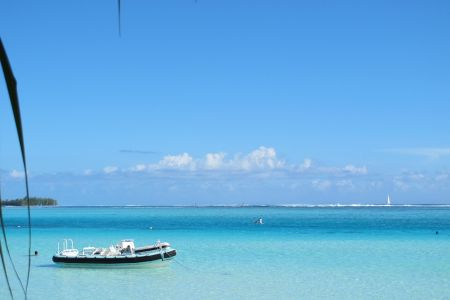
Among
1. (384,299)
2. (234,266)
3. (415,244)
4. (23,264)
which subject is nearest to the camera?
(384,299)

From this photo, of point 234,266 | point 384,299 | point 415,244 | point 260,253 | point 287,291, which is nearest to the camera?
point 384,299

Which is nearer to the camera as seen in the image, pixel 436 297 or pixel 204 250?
pixel 436 297

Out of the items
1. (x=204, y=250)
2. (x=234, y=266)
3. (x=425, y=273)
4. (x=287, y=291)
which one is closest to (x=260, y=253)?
(x=204, y=250)

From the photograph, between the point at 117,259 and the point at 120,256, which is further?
the point at 120,256

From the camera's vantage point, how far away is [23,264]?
26.8 meters

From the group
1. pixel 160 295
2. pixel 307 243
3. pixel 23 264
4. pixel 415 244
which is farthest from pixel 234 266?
pixel 415 244

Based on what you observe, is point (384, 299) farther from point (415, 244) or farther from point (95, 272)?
point (415, 244)

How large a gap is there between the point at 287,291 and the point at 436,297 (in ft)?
13.1

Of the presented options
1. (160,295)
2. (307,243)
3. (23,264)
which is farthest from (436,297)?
(307,243)

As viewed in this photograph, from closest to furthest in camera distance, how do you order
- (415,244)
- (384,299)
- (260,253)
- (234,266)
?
(384,299)
(234,266)
(260,253)
(415,244)

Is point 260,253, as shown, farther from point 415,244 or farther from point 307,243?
point 415,244

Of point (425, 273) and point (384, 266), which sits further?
point (384, 266)

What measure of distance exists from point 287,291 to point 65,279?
7510 millimetres

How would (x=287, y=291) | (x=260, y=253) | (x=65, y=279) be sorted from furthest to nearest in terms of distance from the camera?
1. (x=260, y=253)
2. (x=65, y=279)
3. (x=287, y=291)
